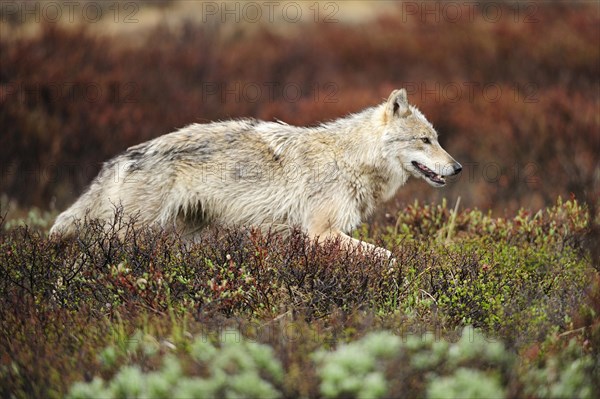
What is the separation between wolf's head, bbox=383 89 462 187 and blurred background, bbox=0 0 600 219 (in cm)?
94

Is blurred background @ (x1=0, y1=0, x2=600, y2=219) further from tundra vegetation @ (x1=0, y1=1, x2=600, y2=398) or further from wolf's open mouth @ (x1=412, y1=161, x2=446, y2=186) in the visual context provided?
wolf's open mouth @ (x1=412, y1=161, x2=446, y2=186)

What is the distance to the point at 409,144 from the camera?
655 cm

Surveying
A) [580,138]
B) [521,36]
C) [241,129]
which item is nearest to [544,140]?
[580,138]

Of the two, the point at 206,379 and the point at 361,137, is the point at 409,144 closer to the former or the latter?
the point at 361,137

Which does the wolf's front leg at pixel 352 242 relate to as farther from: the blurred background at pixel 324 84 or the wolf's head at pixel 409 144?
the blurred background at pixel 324 84

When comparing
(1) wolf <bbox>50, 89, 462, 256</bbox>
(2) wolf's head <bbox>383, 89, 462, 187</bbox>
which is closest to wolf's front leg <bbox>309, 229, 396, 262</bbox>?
(1) wolf <bbox>50, 89, 462, 256</bbox>

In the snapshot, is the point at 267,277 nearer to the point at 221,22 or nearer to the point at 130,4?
the point at 221,22

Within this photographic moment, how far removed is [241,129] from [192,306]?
88.5 inches

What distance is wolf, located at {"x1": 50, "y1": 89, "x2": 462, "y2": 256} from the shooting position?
6207 millimetres

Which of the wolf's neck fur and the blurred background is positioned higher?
the wolf's neck fur

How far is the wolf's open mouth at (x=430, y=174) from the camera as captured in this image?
255 inches
